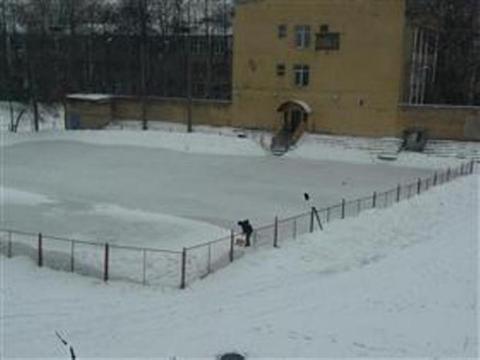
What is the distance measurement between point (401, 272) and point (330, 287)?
2.13 meters

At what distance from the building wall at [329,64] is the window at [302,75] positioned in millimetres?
314

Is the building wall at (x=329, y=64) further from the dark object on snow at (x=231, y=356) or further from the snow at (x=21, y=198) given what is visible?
the dark object on snow at (x=231, y=356)

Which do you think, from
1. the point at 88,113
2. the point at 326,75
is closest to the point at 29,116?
the point at 88,113

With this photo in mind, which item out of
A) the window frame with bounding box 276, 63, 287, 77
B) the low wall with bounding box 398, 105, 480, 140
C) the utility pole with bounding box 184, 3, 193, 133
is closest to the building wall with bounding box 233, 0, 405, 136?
the window frame with bounding box 276, 63, 287, 77

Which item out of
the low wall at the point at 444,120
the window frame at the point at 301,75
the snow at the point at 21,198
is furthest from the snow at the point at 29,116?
the low wall at the point at 444,120

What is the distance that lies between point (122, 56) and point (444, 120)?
3980 cm

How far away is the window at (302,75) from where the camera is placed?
150 feet

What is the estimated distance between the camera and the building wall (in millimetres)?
43062

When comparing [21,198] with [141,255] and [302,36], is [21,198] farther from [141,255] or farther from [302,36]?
[302,36]

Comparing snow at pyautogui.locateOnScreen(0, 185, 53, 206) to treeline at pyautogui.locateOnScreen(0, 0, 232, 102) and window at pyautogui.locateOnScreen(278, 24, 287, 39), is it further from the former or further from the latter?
treeline at pyautogui.locateOnScreen(0, 0, 232, 102)

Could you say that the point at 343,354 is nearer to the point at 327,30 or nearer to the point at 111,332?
the point at 111,332

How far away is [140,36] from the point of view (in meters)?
70.2

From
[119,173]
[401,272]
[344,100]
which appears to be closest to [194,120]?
[344,100]

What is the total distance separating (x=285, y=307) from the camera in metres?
15.0
